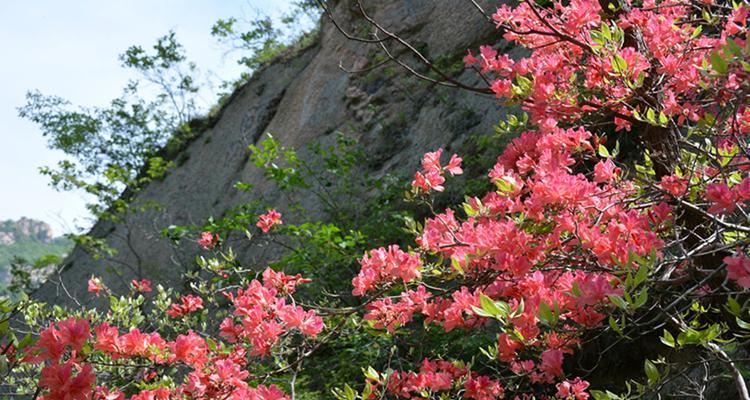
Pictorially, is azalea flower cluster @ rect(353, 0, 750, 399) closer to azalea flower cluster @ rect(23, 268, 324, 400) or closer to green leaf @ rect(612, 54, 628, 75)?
green leaf @ rect(612, 54, 628, 75)

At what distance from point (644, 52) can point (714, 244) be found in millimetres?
754

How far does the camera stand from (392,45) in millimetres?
7824

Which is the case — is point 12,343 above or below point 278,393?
above

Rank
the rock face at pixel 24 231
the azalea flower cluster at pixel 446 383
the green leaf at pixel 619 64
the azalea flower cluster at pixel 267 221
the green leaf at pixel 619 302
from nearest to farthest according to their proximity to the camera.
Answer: the green leaf at pixel 619 302
the green leaf at pixel 619 64
the azalea flower cluster at pixel 446 383
the azalea flower cluster at pixel 267 221
the rock face at pixel 24 231

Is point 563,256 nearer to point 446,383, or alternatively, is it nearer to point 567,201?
point 567,201

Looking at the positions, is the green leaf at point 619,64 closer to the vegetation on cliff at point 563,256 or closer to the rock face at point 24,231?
the vegetation on cliff at point 563,256

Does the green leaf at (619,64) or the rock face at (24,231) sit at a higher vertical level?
the rock face at (24,231)

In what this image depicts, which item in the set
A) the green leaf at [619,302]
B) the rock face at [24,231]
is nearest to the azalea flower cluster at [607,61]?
the green leaf at [619,302]

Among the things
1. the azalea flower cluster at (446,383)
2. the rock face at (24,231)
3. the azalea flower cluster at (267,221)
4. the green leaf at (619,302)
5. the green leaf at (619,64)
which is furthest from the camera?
the rock face at (24,231)

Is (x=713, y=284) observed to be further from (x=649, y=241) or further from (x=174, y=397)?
(x=174, y=397)

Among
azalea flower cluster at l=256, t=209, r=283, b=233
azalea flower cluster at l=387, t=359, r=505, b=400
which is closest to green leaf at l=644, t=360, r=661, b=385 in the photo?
azalea flower cluster at l=387, t=359, r=505, b=400

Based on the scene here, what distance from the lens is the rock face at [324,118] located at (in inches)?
249

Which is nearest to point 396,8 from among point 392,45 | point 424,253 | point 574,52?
point 392,45

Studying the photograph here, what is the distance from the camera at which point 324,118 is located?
27.4 ft
